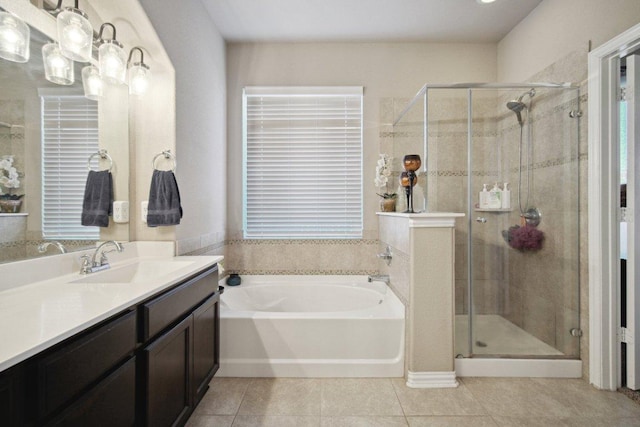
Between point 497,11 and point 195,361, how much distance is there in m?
3.30

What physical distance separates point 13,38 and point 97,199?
79cm

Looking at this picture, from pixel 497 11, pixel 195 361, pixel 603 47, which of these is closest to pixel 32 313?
pixel 195 361

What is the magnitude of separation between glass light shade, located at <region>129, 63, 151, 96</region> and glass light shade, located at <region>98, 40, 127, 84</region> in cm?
13

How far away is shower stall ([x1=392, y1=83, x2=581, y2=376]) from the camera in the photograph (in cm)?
206

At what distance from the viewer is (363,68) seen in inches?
116

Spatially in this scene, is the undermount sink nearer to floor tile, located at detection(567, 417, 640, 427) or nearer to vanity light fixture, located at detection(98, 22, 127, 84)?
vanity light fixture, located at detection(98, 22, 127, 84)

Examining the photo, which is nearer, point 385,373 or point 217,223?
point 385,373

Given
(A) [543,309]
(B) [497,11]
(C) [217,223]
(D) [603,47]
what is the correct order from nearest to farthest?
1. (D) [603,47]
2. (A) [543,309]
3. (B) [497,11]
4. (C) [217,223]

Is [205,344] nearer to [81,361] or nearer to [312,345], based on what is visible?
[312,345]

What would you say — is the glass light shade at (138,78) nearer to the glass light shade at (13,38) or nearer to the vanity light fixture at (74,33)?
the vanity light fixture at (74,33)

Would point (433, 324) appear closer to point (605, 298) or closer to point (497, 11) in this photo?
point (605, 298)

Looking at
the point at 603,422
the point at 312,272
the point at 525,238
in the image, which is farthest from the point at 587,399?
the point at 312,272

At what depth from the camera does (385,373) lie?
2.03 meters

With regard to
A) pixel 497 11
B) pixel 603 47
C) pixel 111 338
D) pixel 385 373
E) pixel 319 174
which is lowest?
pixel 385 373
